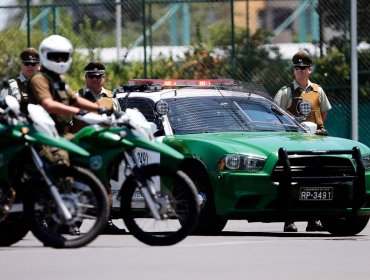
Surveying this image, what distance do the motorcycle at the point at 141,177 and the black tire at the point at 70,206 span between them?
272 millimetres

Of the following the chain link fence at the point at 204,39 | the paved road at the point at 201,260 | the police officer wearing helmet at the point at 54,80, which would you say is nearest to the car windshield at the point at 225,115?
the paved road at the point at 201,260

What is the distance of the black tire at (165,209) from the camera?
1255 cm

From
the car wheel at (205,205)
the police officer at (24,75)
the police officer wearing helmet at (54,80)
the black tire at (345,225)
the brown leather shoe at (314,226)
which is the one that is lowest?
the brown leather shoe at (314,226)

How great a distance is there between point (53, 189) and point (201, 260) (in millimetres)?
1497

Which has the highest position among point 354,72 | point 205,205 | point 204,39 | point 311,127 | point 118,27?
point 118,27

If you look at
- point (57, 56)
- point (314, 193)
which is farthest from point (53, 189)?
point (314, 193)

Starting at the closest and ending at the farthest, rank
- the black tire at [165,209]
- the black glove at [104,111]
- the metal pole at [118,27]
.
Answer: the black tire at [165,209] → the black glove at [104,111] → the metal pole at [118,27]

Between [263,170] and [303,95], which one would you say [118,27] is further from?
[263,170]

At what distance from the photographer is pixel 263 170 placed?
1650 cm

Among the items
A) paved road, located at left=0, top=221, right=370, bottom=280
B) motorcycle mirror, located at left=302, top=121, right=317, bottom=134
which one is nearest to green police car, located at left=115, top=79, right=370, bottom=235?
paved road, located at left=0, top=221, right=370, bottom=280

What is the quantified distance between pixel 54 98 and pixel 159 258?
63.7 inches

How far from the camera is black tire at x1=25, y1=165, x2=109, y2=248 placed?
12.5 meters

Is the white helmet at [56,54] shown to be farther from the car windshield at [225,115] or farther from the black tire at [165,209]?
the car windshield at [225,115]

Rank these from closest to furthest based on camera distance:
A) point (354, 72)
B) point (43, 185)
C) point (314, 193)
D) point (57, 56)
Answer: point (43, 185), point (57, 56), point (314, 193), point (354, 72)
